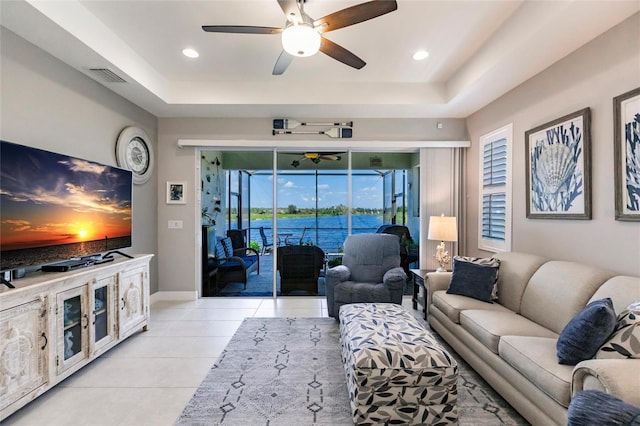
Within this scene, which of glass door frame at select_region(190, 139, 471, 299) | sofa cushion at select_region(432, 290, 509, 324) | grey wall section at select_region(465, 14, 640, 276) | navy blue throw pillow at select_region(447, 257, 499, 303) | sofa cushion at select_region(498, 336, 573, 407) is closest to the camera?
sofa cushion at select_region(498, 336, 573, 407)

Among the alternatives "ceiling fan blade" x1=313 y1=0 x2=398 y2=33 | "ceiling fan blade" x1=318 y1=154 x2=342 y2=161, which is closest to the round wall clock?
"ceiling fan blade" x1=318 y1=154 x2=342 y2=161

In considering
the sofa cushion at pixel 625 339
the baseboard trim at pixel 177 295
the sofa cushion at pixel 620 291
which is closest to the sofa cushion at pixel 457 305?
the sofa cushion at pixel 620 291

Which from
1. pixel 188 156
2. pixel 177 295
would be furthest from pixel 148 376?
pixel 188 156

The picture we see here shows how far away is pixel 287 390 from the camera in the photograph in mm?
2146

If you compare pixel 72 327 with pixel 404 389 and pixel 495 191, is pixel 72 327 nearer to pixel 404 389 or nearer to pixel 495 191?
pixel 404 389

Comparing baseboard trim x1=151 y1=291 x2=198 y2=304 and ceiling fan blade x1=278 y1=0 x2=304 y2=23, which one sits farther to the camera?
baseboard trim x1=151 y1=291 x2=198 y2=304

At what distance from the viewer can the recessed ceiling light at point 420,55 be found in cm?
311

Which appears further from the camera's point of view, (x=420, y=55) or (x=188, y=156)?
Answer: (x=188, y=156)

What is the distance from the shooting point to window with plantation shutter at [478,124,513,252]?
3436 millimetres

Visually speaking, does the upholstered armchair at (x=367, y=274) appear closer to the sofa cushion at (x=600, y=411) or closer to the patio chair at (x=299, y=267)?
the patio chair at (x=299, y=267)

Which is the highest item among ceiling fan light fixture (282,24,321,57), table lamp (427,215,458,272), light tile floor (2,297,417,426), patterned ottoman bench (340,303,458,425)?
ceiling fan light fixture (282,24,321,57)

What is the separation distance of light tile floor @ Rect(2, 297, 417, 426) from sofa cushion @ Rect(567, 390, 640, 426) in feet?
7.08

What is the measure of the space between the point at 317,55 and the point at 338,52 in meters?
0.78

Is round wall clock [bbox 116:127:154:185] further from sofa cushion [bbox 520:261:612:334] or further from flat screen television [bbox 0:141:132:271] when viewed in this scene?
sofa cushion [bbox 520:261:612:334]
